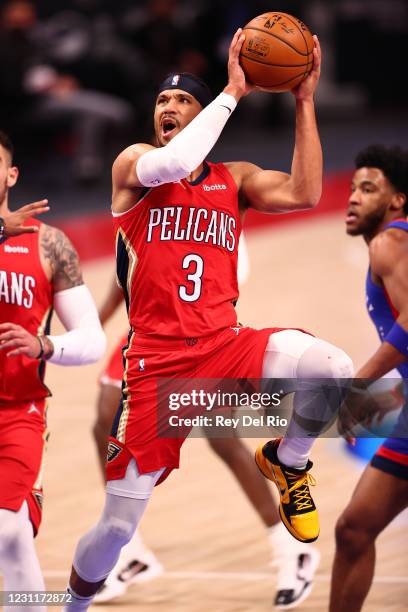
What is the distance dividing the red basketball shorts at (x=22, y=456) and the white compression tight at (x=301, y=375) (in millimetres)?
1065

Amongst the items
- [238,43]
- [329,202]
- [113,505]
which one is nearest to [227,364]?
[113,505]

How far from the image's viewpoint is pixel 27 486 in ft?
18.1

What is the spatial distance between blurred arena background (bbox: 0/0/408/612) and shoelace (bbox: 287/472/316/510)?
4.05 feet

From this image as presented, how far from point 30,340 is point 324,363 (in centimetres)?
125

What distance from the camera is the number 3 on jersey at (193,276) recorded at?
223 inches

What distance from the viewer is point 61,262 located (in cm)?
581

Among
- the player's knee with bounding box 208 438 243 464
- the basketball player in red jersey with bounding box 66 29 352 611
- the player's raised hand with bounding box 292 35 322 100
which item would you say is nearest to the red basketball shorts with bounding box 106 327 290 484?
the basketball player in red jersey with bounding box 66 29 352 611

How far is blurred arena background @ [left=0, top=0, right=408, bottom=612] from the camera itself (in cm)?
741

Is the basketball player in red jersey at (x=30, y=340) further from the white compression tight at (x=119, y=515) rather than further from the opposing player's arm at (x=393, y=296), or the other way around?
the opposing player's arm at (x=393, y=296)

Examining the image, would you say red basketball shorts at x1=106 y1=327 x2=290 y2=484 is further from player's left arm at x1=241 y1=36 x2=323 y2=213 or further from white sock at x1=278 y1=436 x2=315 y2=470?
player's left arm at x1=241 y1=36 x2=323 y2=213

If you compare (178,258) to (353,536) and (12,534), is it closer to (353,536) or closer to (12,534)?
(12,534)

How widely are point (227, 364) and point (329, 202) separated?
41.4 feet

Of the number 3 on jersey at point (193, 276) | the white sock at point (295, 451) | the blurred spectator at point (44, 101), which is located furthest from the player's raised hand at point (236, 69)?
the blurred spectator at point (44, 101)

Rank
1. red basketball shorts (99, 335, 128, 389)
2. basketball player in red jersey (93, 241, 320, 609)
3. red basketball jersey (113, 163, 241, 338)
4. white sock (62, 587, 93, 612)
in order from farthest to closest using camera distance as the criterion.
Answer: red basketball shorts (99, 335, 128, 389) < basketball player in red jersey (93, 241, 320, 609) < white sock (62, 587, 93, 612) < red basketball jersey (113, 163, 241, 338)
